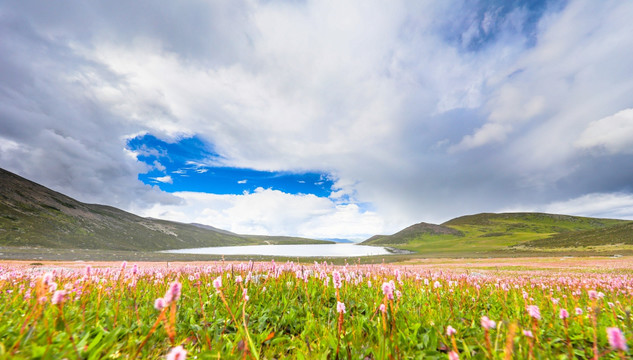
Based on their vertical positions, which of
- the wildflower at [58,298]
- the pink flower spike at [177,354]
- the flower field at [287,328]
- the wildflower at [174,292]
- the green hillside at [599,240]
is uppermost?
the green hillside at [599,240]

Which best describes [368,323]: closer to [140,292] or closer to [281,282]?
[281,282]

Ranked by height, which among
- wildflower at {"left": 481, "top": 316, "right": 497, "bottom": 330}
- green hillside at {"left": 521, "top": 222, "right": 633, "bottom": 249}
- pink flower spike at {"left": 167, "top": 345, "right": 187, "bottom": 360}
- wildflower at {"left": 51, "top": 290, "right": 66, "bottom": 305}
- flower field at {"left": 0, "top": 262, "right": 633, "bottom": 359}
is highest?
green hillside at {"left": 521, "top": 222, "right": 633, "bottom": 249}

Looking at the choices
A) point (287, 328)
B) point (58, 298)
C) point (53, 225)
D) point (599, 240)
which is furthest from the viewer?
point (53, 225)

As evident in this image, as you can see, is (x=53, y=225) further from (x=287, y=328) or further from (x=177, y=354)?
(x=177, y=354)

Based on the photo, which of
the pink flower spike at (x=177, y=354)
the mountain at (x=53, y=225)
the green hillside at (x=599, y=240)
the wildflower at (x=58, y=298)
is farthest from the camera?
the mountain at (x=53, y=225)

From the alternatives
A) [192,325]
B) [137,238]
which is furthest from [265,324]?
[137,238]

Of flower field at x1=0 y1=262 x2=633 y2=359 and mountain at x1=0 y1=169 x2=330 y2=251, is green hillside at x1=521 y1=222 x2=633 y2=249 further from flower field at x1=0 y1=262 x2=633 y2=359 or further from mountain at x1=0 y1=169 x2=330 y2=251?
mountain at x1=0 y1=169 x2=330 y2=251

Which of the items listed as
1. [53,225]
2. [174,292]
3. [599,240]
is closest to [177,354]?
[174,292]

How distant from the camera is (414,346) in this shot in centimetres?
334

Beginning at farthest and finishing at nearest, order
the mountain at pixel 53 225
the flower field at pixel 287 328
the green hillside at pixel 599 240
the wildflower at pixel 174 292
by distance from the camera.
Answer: the mountain at pixel 53 225 → the green hillside at pixel 599 240 → the flower field at pixel 287 328 → the wildflower at pixel 174 292

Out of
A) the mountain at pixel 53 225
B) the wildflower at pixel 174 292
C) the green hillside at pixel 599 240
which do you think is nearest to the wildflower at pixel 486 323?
the wildflower at pixel 174 292

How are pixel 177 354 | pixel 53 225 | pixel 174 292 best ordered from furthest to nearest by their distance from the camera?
pixel 53 225, pixel 174 292, pixel 177 354

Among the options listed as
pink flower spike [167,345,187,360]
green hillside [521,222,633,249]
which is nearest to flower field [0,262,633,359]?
pink flower spike [167,345,187,360]

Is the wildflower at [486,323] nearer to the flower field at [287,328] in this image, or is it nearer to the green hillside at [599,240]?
the flower field at [287,328]
